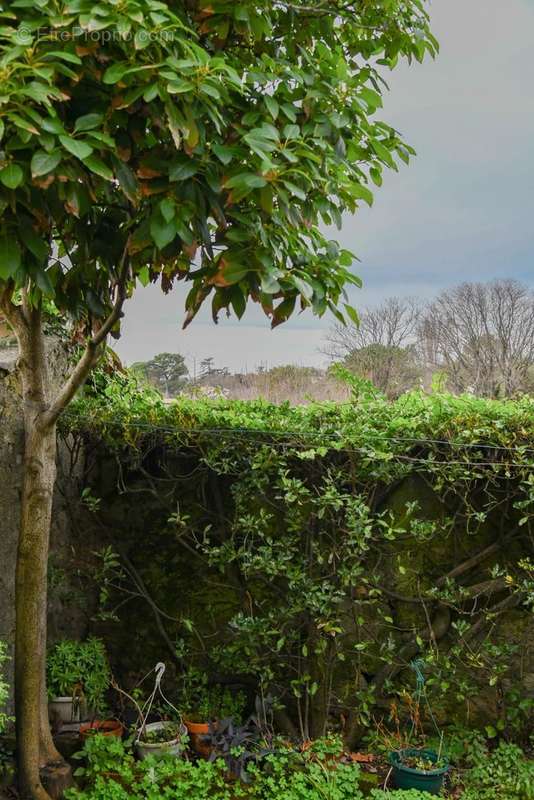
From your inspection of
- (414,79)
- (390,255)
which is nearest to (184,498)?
(414,79)

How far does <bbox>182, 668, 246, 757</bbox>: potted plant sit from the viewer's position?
3463mm

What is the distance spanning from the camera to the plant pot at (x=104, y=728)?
125 inches

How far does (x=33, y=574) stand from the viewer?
2.88 m

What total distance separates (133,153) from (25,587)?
1.75m

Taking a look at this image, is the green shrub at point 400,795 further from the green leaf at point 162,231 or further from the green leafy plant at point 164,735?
the green leaf at point 162,231

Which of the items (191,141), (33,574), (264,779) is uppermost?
(191,141)

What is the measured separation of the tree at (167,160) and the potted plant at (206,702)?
0.78 m

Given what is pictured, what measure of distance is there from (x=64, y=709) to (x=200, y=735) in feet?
2.23

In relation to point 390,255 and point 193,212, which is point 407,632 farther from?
point 390,255

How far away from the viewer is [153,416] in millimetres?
3590

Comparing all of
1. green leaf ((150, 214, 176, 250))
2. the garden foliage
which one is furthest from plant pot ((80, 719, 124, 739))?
green leaf ((150, 214, 176, 250))

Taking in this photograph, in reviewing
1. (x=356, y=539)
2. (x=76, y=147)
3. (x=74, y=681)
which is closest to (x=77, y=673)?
(x=74, y=681)

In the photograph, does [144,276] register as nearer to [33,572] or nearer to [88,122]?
[88,122]

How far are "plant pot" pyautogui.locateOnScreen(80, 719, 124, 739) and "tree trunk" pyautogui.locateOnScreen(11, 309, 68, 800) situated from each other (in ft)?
0.77
